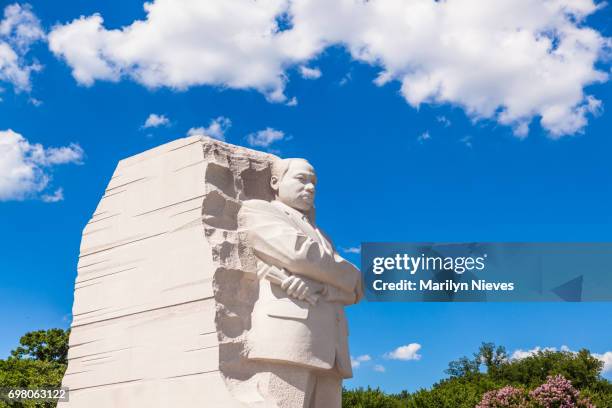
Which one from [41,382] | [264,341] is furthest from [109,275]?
[41,382]

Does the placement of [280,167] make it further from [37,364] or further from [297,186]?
[37,364]

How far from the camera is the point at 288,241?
21.1 ft

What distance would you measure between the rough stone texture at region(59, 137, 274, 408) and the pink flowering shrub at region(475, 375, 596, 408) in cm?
1305

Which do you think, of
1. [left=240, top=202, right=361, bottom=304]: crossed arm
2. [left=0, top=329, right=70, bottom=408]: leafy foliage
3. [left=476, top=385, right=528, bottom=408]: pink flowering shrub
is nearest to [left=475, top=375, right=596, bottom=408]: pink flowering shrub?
[left=476, top=385, right=528, bottom=408]: pink flowering shrub

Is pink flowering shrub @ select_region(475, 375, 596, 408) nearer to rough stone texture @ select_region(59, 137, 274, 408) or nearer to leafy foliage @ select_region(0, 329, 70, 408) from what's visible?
leafy foliage @ select_region(0, 329, 70, 408)

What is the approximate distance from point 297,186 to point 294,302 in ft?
4.02

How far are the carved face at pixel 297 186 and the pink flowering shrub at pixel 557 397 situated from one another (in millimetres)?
12989

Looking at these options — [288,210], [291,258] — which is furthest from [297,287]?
[288,210]

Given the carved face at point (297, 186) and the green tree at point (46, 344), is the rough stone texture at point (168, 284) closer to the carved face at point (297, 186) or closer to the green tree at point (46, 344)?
the carved face at point (297, 186)

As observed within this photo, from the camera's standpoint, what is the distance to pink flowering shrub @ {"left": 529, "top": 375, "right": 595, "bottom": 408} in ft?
59.0

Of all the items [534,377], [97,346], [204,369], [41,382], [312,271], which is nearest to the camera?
[204,369]

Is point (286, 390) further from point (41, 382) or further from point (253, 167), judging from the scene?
point (41, 382)

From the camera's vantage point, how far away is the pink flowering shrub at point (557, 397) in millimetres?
17984

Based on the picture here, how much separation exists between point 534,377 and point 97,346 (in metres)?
23.4
